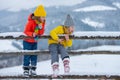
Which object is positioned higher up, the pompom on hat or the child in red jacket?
the pompom on hat

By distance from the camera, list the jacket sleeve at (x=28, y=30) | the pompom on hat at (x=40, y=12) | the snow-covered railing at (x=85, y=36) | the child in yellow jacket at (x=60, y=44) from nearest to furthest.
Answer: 1. the snow-covered railing at (x=85, y=36)
2. the child in yellow jacket at (x=60, y=44)
3. the jacket sleeve at (x=28, y=30)
4. the pompom on hat at (x=40, y=12)

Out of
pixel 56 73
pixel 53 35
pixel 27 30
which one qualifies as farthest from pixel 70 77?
pixel 27 30

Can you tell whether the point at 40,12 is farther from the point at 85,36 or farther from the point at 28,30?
the point at 85,36

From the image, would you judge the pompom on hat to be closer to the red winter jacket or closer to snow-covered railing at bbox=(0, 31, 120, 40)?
the red winter jacket

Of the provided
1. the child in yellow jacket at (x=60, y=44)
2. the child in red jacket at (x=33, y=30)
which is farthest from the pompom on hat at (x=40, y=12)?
the child in yellow jacket at (x=60, y=44)

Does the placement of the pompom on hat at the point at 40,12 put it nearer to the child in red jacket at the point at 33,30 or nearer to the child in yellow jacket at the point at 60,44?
the child in red jacket at the point at 33,30

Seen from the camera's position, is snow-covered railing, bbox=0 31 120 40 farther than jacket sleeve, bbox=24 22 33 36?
No

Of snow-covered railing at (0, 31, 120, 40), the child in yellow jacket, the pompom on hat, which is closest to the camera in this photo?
snow-covered railing at (0, 31, 120, 40)

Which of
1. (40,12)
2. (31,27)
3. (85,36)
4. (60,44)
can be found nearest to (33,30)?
(31,27)

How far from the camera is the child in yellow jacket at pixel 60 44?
9.90m

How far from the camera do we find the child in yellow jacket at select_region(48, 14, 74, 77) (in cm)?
990

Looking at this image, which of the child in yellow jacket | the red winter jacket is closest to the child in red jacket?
the red winter jacket

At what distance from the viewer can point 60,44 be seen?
33.6ft

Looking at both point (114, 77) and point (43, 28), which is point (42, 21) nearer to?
point (43, 28)
